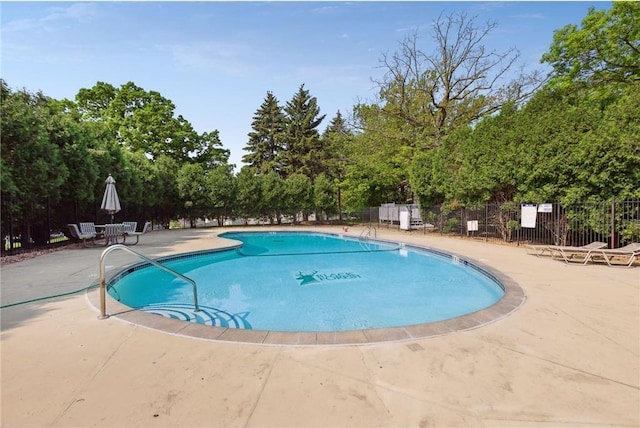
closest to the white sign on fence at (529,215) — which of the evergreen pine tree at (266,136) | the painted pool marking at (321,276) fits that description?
the painted pool marking at (321,276)

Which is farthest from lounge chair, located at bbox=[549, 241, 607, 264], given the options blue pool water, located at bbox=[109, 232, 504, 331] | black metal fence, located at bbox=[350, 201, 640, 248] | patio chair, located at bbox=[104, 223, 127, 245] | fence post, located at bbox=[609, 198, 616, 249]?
patio chair, located at bbox=[104, 223, 127, 245]

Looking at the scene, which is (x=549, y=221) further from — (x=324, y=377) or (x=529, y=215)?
(x=324, y=377)

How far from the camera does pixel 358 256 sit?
441 inches

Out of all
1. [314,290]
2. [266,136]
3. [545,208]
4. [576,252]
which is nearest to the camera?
[314,290]

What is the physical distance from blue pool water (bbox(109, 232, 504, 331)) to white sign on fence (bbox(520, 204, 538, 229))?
11.2ft

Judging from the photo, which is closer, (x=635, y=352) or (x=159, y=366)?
(x=159, y=366)

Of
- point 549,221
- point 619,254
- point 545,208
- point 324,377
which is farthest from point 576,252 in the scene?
point 324,377

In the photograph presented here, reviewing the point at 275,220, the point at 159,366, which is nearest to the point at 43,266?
the point at 159,366

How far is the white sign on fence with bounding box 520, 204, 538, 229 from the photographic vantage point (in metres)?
10.5

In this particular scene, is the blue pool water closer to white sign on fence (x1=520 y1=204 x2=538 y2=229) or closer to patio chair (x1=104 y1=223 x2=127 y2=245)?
patio chair (x1=104 y1=223 x2=127 y2=245)

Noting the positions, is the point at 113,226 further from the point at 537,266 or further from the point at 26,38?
the point at 537,266

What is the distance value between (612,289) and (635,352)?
3037 millimetres

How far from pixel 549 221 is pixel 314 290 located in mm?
9054

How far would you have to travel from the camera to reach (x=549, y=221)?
10.8 meters
